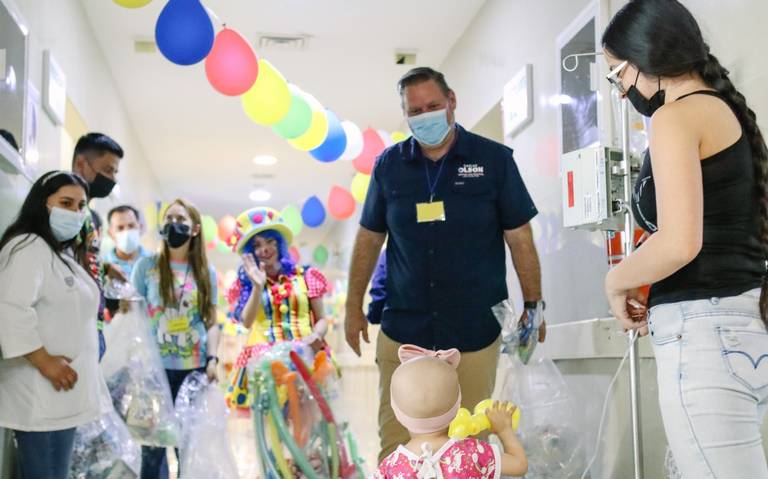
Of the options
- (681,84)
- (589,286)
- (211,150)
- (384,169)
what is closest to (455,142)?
(384,169)

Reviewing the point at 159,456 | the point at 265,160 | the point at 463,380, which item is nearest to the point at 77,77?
the point at 159,456

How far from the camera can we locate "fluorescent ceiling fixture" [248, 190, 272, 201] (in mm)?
10289

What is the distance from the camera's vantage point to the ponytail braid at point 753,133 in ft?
4.82

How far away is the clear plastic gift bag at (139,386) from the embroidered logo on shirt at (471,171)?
1544mm

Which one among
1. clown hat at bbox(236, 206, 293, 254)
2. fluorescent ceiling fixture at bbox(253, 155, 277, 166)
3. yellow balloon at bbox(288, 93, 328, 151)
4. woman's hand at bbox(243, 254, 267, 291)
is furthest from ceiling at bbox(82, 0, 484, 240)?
woman's hand at bbox(243, 254, 267, 291)

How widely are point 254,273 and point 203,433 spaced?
74 cm

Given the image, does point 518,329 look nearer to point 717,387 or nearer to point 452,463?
point 452,463

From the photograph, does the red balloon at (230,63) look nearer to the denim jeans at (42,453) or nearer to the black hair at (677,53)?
the denim jeans at (42,453)

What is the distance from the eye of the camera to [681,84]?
154 cm

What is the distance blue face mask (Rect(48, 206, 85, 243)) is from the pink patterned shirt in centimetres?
141

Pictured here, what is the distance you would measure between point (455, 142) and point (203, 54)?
1406 mm

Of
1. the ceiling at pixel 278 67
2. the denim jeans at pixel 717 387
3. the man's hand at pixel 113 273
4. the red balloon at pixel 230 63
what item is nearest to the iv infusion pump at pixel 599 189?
the denim jeans at pixel 717 387

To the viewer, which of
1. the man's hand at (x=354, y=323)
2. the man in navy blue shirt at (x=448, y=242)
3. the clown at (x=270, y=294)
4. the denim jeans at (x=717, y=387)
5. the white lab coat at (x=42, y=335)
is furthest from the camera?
the clown at (x=270, y=294)

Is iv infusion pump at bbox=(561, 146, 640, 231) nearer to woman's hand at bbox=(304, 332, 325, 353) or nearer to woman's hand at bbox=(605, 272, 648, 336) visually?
woman's hand at bbox=(605, 272, 648, 336)
